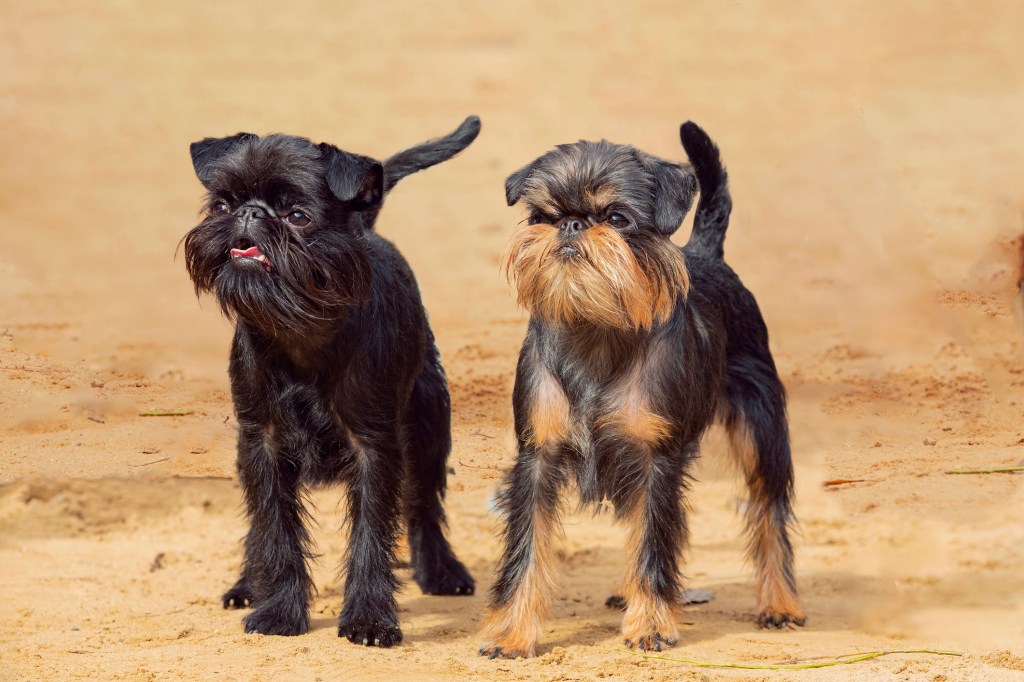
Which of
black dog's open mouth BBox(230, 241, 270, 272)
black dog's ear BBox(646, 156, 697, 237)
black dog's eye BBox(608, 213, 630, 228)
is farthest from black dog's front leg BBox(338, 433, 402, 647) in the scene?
black dog's ear BBox(646, 156, 697, 237)

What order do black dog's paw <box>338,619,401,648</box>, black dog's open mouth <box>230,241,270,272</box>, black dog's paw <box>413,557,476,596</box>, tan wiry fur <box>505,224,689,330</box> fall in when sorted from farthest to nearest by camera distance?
black dog's paw <box>413,557,476,596</box> → black dog's paw <box>338,619,401,648</box> → black dog's open mouth <box>230,241,270,272</box> → tan wiry fur <box>505,224,689,330</box>

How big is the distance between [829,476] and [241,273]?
11.7 ft

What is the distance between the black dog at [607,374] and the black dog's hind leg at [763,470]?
485mm

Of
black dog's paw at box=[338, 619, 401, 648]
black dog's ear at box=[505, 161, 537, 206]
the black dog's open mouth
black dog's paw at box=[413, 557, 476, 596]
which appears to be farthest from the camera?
black dog's paw at box=[413, 557, 476, 596]

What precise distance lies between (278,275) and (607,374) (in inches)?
56.9

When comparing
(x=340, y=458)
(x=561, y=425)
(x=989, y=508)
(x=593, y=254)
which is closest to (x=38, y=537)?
(x=340, y=458)

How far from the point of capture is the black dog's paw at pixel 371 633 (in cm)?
588

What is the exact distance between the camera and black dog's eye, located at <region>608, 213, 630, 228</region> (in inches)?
216

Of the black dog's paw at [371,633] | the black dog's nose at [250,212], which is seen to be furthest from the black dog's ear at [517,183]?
the black dog's paw at [371,633]

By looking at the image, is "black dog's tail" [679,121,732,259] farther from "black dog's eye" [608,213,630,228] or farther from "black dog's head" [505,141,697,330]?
"black dog's eye" [608,213,630,228]

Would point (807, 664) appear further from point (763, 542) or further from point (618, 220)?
point (618, 220)

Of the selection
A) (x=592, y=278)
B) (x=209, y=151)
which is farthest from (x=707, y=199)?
(x=209, y=151)

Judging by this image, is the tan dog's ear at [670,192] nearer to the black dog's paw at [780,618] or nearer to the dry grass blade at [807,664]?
the dry grass blade at [807,664]

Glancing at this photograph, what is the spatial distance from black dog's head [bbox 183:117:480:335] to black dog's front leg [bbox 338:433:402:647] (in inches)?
25.6
